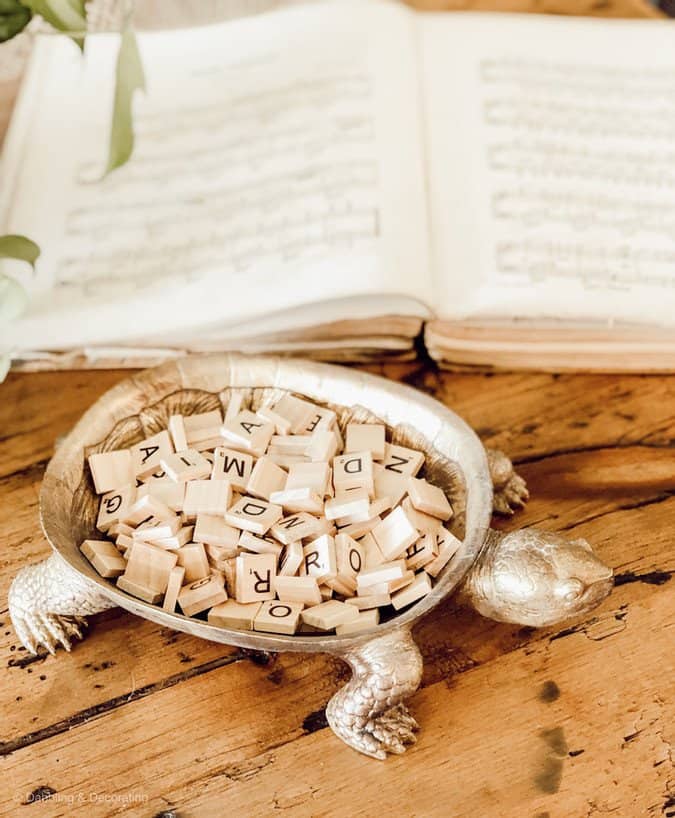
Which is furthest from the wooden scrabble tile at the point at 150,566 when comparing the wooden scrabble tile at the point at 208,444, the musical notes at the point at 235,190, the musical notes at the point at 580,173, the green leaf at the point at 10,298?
the musical notes at the point at 580,173

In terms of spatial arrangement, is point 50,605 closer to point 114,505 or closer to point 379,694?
point 114,505

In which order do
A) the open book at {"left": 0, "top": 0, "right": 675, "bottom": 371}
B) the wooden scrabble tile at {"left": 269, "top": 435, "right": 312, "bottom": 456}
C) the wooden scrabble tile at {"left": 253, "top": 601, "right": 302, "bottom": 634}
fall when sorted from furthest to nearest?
the open book at {"left": 0, "top": 0, "right": 675, "bottom": 371} → the wooden scrabble tile at {"left": 269, "top": 435, "right": 312, "bottom": 456} → the wooden scrabble tile at {"left": 253, "top": 601, "right": 302, "bottom": 634}

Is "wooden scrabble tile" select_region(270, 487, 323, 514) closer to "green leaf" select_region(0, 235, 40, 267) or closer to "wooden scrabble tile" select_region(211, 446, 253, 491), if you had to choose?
"wooden scrabble tile" select_region(211, 446, 253, 491)

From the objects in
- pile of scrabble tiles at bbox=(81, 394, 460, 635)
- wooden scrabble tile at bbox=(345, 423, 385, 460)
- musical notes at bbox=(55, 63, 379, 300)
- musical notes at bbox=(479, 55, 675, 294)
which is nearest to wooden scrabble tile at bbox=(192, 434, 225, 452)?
pile of scrabble tiles at bbox=(81, 394, 460, 635)

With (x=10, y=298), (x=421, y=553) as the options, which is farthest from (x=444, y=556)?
(x=10, y=298)

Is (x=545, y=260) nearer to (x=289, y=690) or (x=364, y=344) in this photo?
(x=364, y=344)

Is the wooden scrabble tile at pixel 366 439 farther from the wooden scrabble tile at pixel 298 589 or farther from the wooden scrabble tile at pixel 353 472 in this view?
the wooden scrabble tile at pixel 298 589
